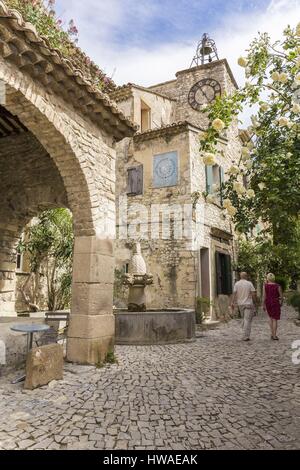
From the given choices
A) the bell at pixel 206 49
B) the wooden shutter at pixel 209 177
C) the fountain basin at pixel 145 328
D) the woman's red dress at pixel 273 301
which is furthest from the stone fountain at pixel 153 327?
the bell at pixel 206 49

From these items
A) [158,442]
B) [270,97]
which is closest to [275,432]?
[158,442]

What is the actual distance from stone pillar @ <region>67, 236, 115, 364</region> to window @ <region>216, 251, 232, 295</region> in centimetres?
720

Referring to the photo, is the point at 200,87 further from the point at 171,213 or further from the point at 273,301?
the point at 273,301

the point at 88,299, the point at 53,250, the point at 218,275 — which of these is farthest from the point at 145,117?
the point at 88,299

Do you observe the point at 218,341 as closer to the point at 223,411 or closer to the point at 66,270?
the point at 223,411

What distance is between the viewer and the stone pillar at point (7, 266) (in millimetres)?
7811

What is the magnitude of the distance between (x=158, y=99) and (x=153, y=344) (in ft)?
37.1

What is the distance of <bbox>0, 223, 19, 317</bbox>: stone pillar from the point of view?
7.81m

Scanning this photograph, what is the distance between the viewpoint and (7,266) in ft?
26.3

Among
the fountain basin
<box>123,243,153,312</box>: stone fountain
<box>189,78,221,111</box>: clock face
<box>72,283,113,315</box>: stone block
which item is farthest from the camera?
<box>189,78,221,111</box>: clock face

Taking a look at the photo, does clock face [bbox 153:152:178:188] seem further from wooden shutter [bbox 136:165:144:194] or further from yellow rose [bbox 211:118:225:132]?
yellow rose [bbox 211:118:225:132]

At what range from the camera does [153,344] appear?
22.3 feet

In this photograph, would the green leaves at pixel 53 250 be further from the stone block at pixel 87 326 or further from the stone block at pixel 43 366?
the stone block at pixel 43 366

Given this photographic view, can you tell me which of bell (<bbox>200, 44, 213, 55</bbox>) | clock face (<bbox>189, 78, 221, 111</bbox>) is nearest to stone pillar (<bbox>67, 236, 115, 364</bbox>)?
clock face (<bbox>189, 78, 221, 111</bbox>)
